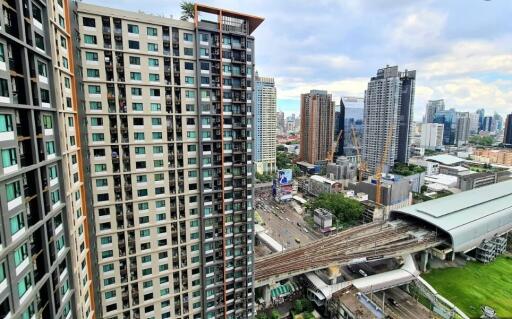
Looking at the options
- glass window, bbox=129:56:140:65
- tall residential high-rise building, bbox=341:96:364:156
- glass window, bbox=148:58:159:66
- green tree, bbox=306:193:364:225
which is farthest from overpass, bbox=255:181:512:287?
tall residential high-rise building, bbox=341:96:364:156

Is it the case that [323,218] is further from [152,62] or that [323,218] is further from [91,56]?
[91,56]

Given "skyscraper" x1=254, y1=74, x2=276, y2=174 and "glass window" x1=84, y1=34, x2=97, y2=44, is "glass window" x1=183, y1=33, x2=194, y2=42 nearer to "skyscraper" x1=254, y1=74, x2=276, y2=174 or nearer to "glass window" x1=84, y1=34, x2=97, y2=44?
"glass window" x1=84, y1=34, x2=97, y2=44

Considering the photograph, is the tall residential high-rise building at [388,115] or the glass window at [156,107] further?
the tall residential high-rise building at [388,115]

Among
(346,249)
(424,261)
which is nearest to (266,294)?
(346,249)

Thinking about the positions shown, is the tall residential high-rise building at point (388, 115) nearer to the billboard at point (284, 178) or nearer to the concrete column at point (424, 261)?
the billboard at point (284, 178)

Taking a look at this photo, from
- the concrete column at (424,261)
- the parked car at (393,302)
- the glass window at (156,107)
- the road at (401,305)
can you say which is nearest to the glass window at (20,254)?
the glass window at (156,107)

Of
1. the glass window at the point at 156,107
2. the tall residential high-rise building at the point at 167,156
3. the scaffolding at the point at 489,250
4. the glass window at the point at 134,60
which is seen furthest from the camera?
the scaffolding at the point at 489,250

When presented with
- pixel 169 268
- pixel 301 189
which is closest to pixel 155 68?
pixel 169 268

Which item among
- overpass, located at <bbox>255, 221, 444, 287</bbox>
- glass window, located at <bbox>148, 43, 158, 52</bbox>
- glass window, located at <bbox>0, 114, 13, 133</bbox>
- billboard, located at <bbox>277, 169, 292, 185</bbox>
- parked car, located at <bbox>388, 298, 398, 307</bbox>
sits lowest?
parked car, located at <bbox>388, 298, 398, 307</bbox>
